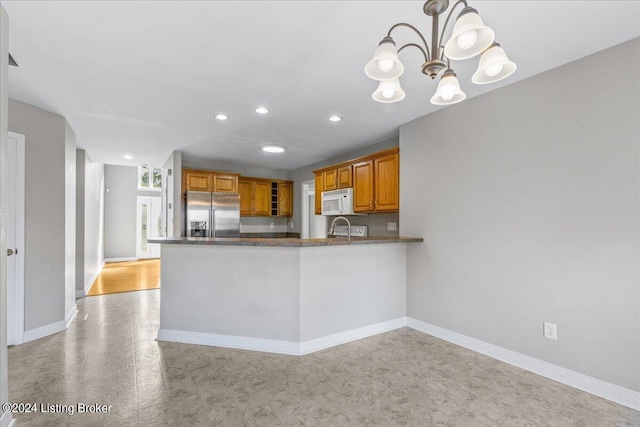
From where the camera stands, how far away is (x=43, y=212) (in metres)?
3.32

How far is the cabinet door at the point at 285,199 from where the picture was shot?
690 cm

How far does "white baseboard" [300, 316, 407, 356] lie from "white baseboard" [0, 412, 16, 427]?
1975 mm

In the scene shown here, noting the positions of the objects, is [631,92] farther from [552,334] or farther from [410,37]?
[552,334]

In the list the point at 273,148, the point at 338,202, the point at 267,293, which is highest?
the point at 273,148

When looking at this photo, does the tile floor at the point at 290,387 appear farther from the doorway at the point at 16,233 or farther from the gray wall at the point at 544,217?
the gray wall at the point at 544,217

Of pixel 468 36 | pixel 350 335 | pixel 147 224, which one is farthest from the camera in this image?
pixel 147 224

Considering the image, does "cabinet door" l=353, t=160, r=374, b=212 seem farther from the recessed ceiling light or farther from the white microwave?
the recessed ceiling light

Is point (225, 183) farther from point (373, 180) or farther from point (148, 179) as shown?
point (148, 179)

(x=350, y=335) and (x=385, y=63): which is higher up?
(x=385, y=63)

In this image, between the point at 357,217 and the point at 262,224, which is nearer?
the point at 357,217

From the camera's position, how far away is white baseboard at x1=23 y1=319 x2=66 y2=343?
315 cm

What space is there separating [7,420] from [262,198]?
16.9 feet

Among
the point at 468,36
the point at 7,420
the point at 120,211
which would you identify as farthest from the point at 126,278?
the point at 468,36

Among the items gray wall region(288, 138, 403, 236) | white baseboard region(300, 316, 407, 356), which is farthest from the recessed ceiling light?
white baseboard region(300, 316, 407, 356)
